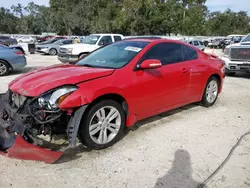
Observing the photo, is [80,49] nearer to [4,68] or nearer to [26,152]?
[4,68]

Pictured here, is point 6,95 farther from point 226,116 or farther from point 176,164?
point 226,116

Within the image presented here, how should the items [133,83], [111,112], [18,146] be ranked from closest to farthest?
1. [18,146]
2. [111,112]
3. [133,83]

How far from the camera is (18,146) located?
9.92 feet

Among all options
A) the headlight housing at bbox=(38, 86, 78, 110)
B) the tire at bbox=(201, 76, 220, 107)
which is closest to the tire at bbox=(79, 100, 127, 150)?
the headlight housing at bbox=(38, 86, 78, 110)

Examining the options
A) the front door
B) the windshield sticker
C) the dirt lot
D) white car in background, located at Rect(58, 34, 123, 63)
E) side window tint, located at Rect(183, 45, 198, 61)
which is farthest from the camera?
white car in background, located at Rect(58, 34, 123, 63)

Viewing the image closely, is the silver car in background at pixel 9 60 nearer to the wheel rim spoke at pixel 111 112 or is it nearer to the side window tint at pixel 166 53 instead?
the side window tint at pixel 166 53

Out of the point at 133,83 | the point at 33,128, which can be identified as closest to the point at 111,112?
the point at 133,83

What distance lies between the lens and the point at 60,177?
10.1 ft

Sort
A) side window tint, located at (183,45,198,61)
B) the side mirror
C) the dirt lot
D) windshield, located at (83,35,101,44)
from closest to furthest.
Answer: the dirt lot
the side mirror
side window tint, located at (183,45,198,61)
windshield, located at (83,35,101,44)

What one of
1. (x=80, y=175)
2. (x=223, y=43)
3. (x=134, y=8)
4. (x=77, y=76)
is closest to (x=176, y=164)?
(x=80, y=175)

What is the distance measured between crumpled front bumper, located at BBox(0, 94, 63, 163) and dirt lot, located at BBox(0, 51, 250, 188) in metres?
0.20

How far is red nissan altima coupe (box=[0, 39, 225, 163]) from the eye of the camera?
3.24 m

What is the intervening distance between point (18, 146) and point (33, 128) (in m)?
0.31

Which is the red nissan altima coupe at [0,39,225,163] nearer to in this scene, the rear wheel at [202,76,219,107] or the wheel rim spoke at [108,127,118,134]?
the wheel rim spoke at [108,127,118,134]
